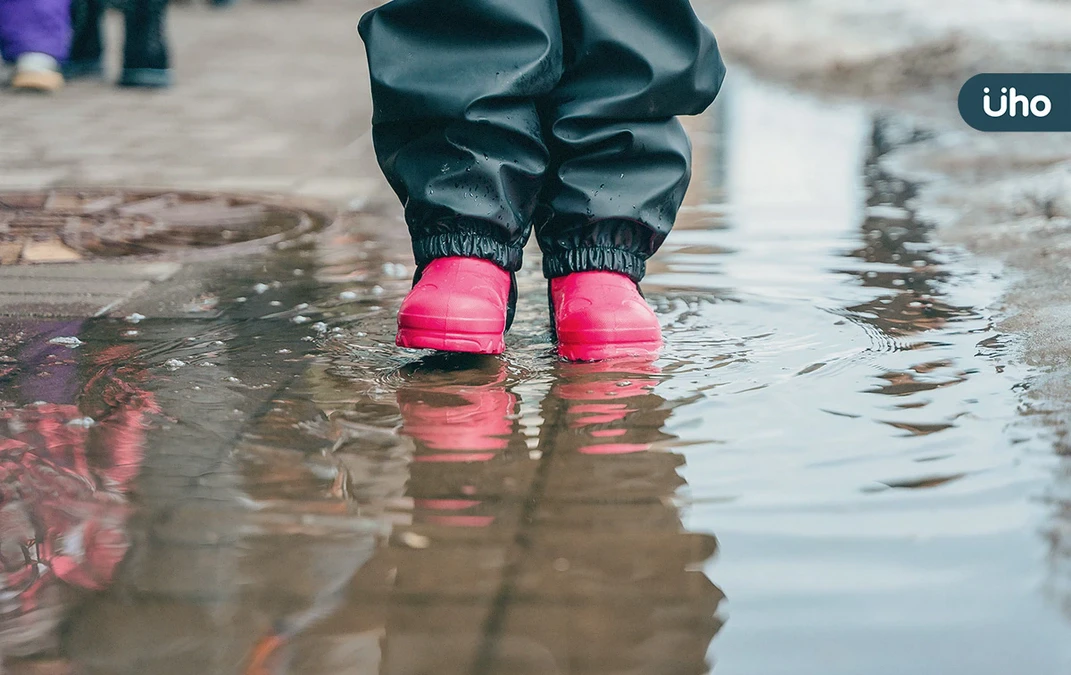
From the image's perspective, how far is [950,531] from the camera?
0.98m

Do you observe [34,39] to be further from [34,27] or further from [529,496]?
[529,496]

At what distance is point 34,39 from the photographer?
4.66 m

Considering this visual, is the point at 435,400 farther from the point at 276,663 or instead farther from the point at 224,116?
the point at 224,116

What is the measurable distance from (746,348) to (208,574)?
825 millimetres

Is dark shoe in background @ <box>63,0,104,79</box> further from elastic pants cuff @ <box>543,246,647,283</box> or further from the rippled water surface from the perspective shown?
elastic pants cuff @ <box>543,246,647,283</box>

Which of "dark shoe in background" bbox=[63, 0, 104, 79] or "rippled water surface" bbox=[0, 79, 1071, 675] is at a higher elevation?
"dark shoe in background" bbox=[63, 0, 104, 79]

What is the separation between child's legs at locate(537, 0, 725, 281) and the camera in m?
1.62

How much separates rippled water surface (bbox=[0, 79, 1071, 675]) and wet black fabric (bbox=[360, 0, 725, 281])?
15cm

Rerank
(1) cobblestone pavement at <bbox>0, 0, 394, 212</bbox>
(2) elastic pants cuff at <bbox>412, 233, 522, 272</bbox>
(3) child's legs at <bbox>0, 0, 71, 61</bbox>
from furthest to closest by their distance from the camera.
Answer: (3) child's legs at <bbox>0, 0, 71, 61</bbox> → (1) cobblestone pavement at <bbox>0, 0, 394, 212</bbox> → (2) elastic pants cuff at <bbox>412, 233, 522, 272</bbox>

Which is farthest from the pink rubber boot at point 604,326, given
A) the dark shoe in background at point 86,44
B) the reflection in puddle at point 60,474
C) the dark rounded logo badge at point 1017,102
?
the dark shoe in background at point 86,44

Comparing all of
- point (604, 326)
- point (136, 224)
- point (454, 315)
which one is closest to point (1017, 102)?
point (136, 224)

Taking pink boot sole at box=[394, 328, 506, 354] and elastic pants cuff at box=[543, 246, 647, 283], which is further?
elastic pants cuff at box=[543, 246, 647, 283]

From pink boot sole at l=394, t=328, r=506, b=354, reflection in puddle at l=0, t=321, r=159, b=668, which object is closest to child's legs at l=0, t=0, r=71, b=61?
reflection in puddle at l=0, t=321, r=159, b=668

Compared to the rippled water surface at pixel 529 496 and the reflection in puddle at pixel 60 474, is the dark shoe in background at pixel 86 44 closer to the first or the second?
the rippled water surface at pixel 529 496
